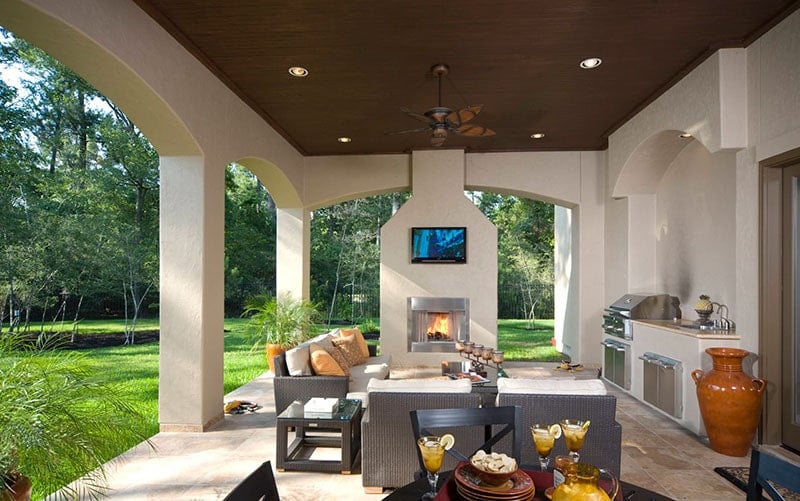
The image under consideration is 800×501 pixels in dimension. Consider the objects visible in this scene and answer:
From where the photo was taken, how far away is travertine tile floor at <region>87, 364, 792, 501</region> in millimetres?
3158

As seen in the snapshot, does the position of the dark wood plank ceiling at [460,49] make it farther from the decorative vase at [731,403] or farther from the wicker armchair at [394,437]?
the wicker armchair at [394,437]

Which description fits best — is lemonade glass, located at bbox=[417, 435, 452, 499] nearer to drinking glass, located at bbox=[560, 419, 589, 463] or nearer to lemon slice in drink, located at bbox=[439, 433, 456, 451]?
lemon slice in drink, located at bbox=[439, 433, 456, 451]

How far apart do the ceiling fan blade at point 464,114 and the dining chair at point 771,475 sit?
10.8 feet

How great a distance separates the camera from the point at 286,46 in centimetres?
416

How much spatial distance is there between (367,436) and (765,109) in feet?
12.9

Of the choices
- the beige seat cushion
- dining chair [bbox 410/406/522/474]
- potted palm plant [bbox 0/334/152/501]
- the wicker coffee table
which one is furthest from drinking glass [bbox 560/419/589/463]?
the wicker coffee table

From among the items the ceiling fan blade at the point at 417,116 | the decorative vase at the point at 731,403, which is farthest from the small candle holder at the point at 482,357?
the ceiling fan blade at the point at 417,116

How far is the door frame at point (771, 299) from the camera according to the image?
394 cm

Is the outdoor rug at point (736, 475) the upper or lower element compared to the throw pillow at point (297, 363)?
lower

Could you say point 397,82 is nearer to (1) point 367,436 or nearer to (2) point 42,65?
(1) point 367,436

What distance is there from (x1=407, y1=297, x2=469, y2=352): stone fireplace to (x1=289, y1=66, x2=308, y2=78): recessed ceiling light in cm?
397

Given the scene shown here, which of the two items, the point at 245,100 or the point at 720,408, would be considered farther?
the point at 245,100

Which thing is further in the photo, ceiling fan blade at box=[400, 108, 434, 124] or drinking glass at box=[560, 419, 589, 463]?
ceiling fan blade at box=[400, 108, 434, 124]

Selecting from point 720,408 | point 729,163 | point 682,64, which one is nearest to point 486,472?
point 720,408
